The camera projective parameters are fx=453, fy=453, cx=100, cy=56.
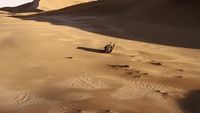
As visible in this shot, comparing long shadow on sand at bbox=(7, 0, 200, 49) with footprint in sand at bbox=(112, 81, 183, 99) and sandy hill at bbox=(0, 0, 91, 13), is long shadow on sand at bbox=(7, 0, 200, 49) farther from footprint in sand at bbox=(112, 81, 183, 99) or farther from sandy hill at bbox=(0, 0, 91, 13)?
sandy hill at bbox=(0, 0, 91, 13)

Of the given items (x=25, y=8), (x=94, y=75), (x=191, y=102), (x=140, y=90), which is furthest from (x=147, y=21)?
(x=25, y=8)

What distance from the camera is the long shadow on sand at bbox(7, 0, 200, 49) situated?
1111 centimetres

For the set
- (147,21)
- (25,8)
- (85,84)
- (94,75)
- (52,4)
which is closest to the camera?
(85,84)

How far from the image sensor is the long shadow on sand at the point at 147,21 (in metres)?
11.1

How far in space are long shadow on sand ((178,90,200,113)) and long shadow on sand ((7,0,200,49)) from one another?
460 centimetres

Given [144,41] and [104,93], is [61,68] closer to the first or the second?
[104,93]

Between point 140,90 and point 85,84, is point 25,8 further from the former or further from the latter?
point 140,90

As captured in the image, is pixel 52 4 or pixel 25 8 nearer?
pixel 52 4

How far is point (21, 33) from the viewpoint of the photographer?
8922 millimetres

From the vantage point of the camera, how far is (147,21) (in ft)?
46.4

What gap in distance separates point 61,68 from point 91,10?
491 inches

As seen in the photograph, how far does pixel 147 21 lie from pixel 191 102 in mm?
9394

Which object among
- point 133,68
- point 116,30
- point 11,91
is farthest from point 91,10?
point 11,91

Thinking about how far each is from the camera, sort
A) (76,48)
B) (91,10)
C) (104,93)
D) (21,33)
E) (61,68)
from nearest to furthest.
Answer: (104,93), (61,68), (76,48), (21,33), (91,10)
